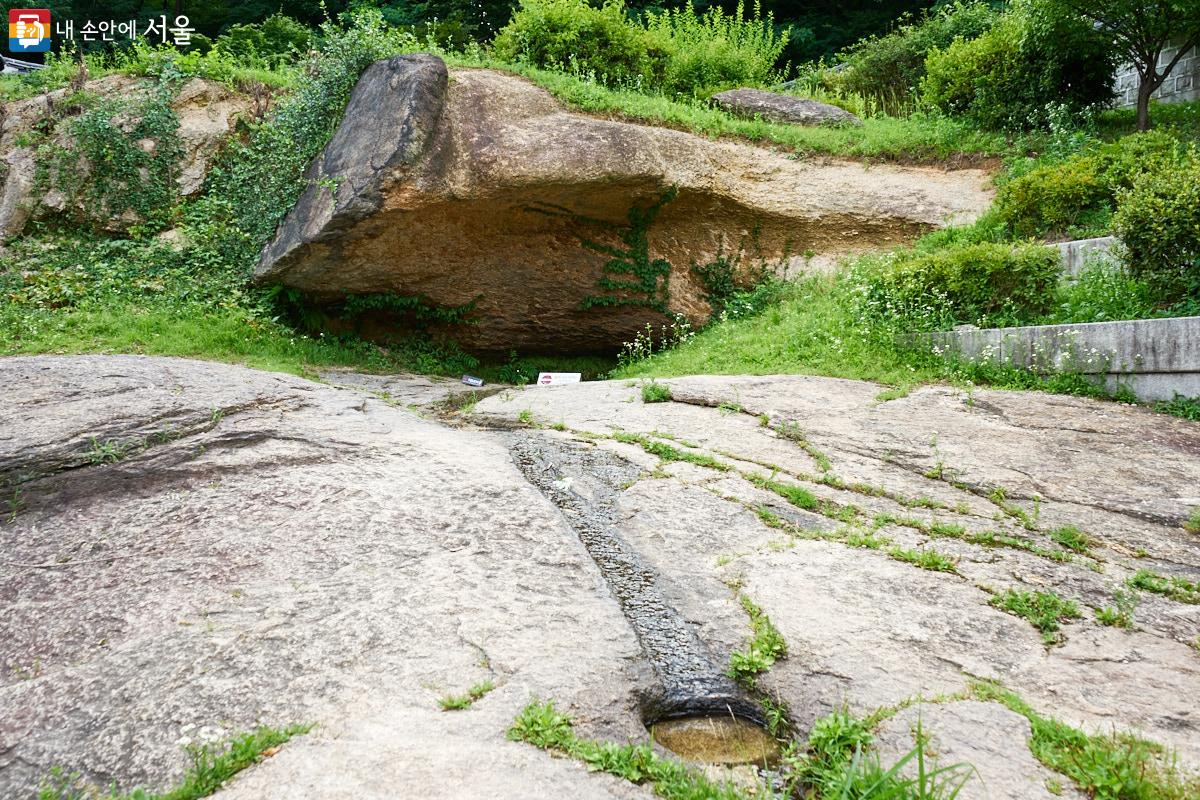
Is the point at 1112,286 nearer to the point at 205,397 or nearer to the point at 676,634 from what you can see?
the point at 676,634

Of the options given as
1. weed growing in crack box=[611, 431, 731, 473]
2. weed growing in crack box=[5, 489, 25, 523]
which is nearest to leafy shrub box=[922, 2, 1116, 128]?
weed growing in crack box=[611, 431, 731, 473]

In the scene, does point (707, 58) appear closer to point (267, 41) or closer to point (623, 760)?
point (267, 41)

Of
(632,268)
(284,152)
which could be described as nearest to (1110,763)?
(632,268)

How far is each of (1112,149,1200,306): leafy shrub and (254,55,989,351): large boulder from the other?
11.1 feet

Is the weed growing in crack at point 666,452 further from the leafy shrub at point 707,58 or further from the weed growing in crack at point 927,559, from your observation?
the leafy shrub at point 707,58

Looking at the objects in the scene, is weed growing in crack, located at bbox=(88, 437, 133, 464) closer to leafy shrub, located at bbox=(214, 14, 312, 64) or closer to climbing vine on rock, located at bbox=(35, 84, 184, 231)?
climbing vine on rock, located at bbox=(35, 84, 184, 231)

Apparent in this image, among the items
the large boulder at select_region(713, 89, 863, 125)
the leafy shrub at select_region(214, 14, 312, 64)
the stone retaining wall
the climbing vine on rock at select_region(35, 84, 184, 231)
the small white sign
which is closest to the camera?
the stone retaining wall

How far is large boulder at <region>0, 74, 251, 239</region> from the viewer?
971 cm

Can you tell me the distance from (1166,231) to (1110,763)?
526cm

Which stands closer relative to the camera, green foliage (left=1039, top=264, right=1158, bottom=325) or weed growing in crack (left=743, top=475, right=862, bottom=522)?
weed growing in crack (left=743, top=475, right=862, bottom=522)

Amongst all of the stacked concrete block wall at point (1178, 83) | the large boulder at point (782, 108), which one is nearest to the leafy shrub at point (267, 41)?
the large boulder at point (782, 108)

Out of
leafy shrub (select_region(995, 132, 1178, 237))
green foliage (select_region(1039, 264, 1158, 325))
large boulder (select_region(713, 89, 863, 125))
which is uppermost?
large boulder (select_region(713, 89, 863, 125))

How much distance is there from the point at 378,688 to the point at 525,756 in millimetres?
562

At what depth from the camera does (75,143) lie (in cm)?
991
